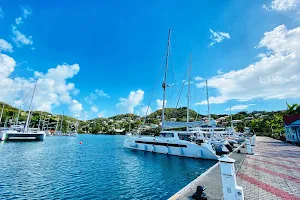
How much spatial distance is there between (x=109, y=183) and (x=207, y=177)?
651cm

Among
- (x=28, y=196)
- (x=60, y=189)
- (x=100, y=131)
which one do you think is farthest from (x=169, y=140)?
(x=100, y=131)

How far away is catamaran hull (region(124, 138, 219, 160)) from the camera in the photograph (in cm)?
1867

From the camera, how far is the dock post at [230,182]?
457cm

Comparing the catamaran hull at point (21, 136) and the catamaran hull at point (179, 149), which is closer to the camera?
the catamaran hull at point (179, 149)

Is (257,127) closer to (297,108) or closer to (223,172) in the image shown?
(297,108)

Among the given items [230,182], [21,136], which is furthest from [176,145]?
[21,136]

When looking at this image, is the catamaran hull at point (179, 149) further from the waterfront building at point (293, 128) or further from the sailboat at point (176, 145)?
the waterfront building at point (293, 128)

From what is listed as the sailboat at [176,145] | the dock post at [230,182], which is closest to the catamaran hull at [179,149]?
the sailboat at [176,145]

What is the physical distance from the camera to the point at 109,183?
10781mm

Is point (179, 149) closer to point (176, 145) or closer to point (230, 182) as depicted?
point (176, 145)

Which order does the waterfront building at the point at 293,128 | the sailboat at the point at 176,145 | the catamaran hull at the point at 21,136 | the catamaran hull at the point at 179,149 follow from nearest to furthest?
the catamaran hull at the point at 179,149
the sailboat at the point at 176,145
the waterfront building at the point at 293,128
the catamaran hull at the point at 21,136

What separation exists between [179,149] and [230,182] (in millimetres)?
16824

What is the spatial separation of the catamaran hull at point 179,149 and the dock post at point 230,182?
14.7 m

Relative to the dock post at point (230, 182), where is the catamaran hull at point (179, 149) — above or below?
below
